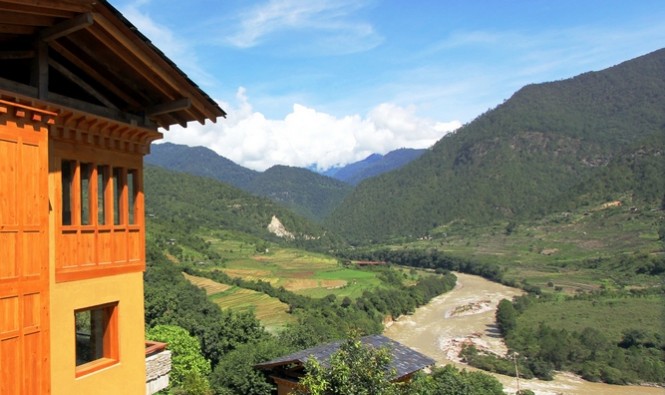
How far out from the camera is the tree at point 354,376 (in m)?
10.1

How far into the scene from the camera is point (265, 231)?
130 metres

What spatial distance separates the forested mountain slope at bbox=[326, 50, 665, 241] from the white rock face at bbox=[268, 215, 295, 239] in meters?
32.8

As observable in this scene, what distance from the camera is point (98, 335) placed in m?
5.56

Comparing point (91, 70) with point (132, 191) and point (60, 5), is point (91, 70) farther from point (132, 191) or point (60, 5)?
point (132, 191)

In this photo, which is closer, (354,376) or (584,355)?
(354,376)

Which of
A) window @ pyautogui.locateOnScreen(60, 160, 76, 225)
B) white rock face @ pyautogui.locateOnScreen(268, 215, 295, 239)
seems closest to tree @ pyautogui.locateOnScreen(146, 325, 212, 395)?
window @ pyautogui.locateOnScreen(60, 160, 76, 225)

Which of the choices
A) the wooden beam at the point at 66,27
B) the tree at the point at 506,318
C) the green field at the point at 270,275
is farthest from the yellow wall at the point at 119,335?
the tree at the point at 506,318

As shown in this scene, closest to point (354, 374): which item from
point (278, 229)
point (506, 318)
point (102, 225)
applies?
point (102, 225)

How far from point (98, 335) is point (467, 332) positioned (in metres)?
52.1

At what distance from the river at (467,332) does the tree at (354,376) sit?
3031cm

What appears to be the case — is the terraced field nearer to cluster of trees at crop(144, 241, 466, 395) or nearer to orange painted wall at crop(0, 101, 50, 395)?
cluster of trees at crop(144, 241, 466, 395)

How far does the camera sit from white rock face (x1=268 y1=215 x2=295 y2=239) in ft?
442

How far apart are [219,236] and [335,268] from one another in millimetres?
22073

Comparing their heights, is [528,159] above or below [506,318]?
above
